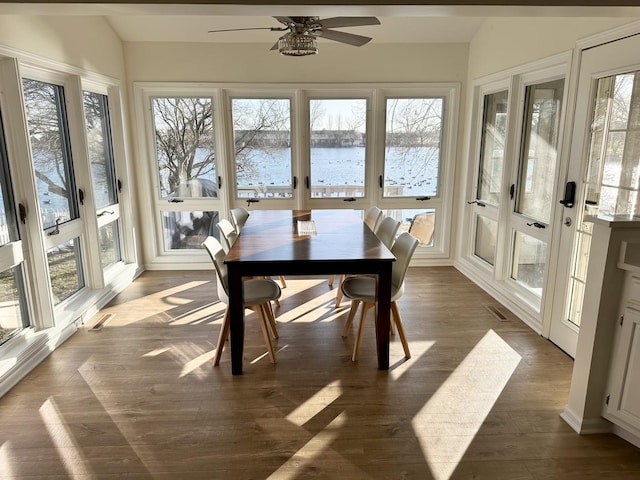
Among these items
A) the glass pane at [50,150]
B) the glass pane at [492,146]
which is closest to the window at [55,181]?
the glass pane at [50,150]

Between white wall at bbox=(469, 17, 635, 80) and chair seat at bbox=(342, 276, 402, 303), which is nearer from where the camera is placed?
white wall at bbox=(469, 17, 635, 80)

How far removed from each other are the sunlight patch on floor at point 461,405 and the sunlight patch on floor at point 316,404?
0.50 m

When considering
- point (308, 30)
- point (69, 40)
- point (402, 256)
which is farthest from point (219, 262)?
point (69, 40)

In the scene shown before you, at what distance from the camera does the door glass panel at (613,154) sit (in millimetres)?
2588

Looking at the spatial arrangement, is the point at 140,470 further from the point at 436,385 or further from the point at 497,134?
the point at 497,134

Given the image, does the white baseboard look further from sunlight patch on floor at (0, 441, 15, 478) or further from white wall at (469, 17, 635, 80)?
sunlight patch on floor at (0, 441, 15, 478)

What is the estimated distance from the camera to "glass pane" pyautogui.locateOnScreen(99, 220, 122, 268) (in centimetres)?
443

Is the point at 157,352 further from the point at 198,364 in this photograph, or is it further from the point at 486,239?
the point at 486,239

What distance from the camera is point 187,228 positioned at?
5.22 m

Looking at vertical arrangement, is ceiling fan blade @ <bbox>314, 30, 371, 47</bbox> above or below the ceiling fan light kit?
above

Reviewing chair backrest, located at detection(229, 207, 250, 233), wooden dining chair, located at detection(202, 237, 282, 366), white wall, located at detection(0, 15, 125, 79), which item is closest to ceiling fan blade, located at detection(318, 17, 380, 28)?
wooden dining chair, located at detection(202, 237, 282, 366)

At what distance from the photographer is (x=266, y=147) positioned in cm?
503

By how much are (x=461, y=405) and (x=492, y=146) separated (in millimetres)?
2890

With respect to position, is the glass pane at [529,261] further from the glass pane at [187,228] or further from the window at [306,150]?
the glass pane at [187,228]
